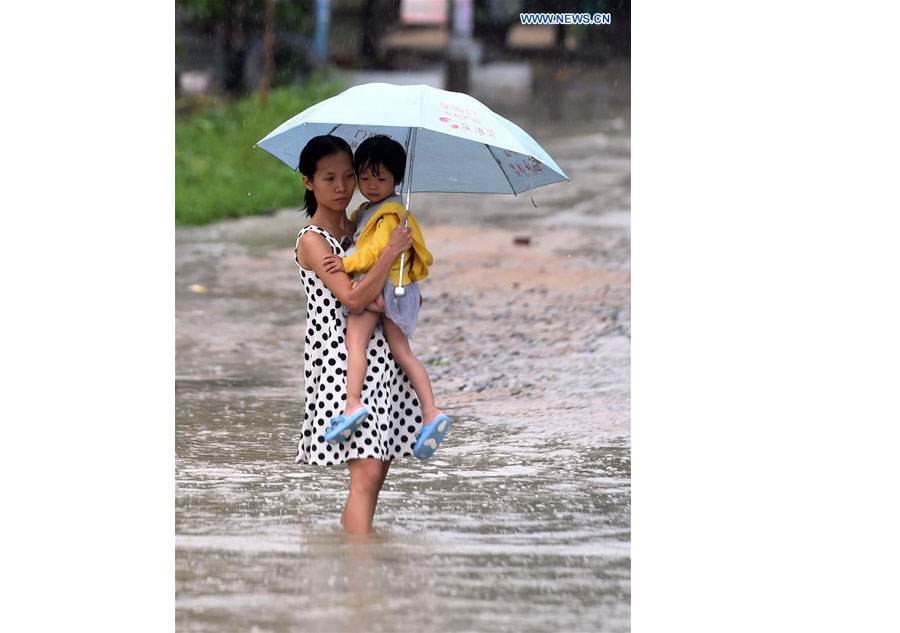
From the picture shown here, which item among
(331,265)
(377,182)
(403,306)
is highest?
(377,182)

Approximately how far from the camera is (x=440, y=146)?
5.40 m

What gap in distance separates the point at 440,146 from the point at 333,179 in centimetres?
62

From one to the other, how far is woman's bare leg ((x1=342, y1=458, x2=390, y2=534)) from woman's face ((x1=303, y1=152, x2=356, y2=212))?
960mm

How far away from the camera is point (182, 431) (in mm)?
6664

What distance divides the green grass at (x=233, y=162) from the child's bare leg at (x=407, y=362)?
6953mm

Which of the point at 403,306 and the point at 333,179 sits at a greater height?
the point at 333,179

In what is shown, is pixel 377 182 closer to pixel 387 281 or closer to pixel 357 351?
pixel 387 281

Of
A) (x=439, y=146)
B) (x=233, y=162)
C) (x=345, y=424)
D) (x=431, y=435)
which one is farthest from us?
(x=233, y=162)

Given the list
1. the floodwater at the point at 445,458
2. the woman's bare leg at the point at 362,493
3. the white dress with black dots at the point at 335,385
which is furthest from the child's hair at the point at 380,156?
the floodwater at the point at 445,458

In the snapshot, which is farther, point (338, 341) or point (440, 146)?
point (440, 146)

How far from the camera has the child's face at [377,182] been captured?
4930mm

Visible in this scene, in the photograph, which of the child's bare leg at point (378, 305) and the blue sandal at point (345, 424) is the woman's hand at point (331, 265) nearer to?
the child's bare leg at point (378, 305)

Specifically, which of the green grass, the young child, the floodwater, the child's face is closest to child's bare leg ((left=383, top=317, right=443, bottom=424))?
the young child

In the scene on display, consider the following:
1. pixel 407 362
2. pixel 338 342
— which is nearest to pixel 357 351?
pixel 338 342
